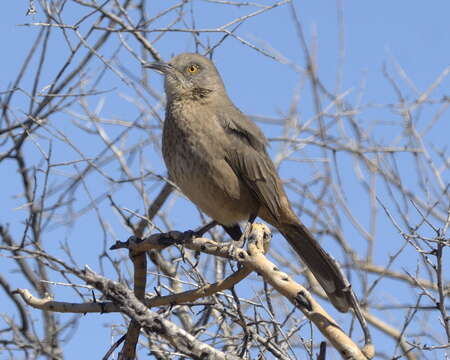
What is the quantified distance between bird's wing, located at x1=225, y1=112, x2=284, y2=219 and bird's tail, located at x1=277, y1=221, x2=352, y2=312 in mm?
174

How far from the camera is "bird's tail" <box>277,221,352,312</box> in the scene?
449 cm

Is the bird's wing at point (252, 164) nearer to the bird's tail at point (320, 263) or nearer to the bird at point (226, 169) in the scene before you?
the bird at point (226, 169)

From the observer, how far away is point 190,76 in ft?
19.4

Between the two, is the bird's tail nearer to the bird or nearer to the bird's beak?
the bird

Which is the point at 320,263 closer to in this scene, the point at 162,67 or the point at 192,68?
the point at 192,68

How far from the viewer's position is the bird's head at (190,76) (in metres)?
5.80

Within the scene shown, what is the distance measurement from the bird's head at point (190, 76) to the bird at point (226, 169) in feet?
0.05

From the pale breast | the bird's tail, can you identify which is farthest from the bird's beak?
the bird's tail

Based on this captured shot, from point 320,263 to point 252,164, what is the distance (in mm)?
823

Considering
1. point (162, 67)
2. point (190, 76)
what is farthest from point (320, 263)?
point (162, 67)

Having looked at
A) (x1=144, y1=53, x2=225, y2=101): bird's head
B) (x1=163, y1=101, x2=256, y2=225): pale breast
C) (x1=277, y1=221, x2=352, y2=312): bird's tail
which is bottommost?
(x1=277, y1=221, x2=352, y2=312): bird's tail

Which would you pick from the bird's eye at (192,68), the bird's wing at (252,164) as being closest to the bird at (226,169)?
the bird's wing at (252,164)

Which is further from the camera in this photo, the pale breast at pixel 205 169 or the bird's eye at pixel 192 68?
the bird's eye at pixel 192 68

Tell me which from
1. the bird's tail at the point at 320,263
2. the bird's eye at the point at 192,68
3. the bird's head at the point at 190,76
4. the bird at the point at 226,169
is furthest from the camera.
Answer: the bird's eye at the point at 192,68
